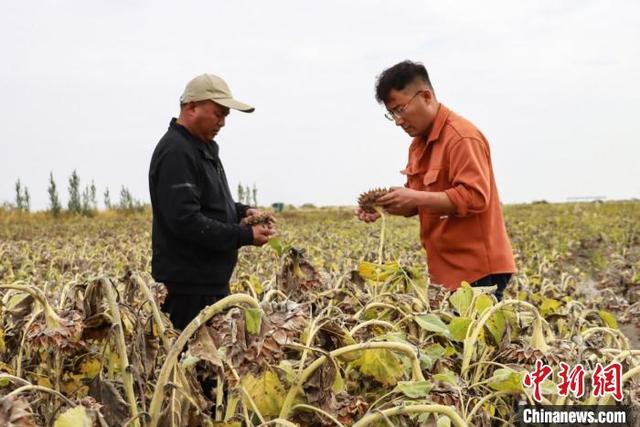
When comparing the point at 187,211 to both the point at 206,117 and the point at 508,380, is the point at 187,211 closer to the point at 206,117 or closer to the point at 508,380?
the point at 206,117

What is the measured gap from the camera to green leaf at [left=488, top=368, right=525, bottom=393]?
6.68 ft

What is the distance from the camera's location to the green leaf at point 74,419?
4.71 ft

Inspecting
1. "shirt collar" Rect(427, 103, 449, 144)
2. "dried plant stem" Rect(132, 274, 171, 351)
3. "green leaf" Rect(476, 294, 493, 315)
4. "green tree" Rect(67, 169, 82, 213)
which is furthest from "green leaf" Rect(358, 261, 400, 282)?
"green tree" Rect(67, 169, 82, 213)

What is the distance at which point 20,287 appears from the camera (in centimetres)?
180

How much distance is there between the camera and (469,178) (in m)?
3.48

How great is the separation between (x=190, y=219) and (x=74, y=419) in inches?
77.9

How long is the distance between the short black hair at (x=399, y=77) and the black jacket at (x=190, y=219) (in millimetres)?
902

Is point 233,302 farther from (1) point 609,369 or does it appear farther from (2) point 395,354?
(1) point 609,369

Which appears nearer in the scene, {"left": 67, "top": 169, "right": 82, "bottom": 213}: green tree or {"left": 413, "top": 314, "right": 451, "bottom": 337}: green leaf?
{"left": 413, "top": 314, "right": 451, "bottom": 337}: green leaf

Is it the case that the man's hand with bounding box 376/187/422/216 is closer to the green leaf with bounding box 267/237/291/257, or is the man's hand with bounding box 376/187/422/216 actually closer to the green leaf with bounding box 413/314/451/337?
the green leaf with bounding box 267/237/291/257

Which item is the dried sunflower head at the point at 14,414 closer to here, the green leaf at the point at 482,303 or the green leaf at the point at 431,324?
the green leaf at the point at 431,324

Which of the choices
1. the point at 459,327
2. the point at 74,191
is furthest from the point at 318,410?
the point at 74,191

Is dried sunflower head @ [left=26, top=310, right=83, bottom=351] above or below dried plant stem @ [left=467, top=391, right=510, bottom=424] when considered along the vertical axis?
above

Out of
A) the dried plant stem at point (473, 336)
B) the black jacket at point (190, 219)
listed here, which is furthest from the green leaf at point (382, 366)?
the black jacket at point (190, 219)
